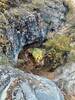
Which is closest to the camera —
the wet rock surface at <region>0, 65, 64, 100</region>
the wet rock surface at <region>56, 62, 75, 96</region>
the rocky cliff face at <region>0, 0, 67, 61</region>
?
the wet rock surface at <region>0, 65, 64, 100</region>

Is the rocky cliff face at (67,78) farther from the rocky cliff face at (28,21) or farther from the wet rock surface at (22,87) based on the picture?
the rocky cliff face at (28,21)

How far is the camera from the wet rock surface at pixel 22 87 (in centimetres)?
658

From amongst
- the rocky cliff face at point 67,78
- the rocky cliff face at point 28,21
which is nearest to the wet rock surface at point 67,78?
the rocky cliff face at point 67,78

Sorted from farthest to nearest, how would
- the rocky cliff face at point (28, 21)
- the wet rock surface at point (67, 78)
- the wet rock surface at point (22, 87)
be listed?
the rocky cliff face at point (28, 21), the wet rock surface at point (67, 78), the wet rock surface at point (22, 87)

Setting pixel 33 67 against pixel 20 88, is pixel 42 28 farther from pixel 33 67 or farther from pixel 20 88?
pixel 20 88

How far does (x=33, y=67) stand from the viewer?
9.97 metres

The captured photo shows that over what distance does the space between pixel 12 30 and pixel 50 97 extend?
333cm

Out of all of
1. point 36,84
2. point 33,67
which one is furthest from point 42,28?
point 36,84

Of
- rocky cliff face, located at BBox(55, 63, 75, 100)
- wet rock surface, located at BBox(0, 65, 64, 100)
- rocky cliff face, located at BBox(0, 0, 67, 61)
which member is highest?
rocky cliff face, located at BBox(0, 0, 67, 61)

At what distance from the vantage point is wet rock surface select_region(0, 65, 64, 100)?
6578 millimetres

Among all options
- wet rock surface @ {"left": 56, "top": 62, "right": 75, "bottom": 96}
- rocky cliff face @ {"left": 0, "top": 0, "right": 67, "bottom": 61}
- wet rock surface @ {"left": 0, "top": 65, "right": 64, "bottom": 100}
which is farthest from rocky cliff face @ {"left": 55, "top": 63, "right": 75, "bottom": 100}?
Answer: rocky cliff face @ {"left": 0, "top": 0, "right": 67, "bottom": 61}

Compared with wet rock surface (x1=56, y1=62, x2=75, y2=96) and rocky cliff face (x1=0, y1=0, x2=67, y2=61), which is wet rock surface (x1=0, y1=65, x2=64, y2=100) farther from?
rocky cliff face (x1=0, y1=0, x2=67, y2=61)

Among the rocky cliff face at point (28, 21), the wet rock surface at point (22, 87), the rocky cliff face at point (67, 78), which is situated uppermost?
the rocky cliff face at point (28, 21)

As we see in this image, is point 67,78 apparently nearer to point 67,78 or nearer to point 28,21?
point 67,78
